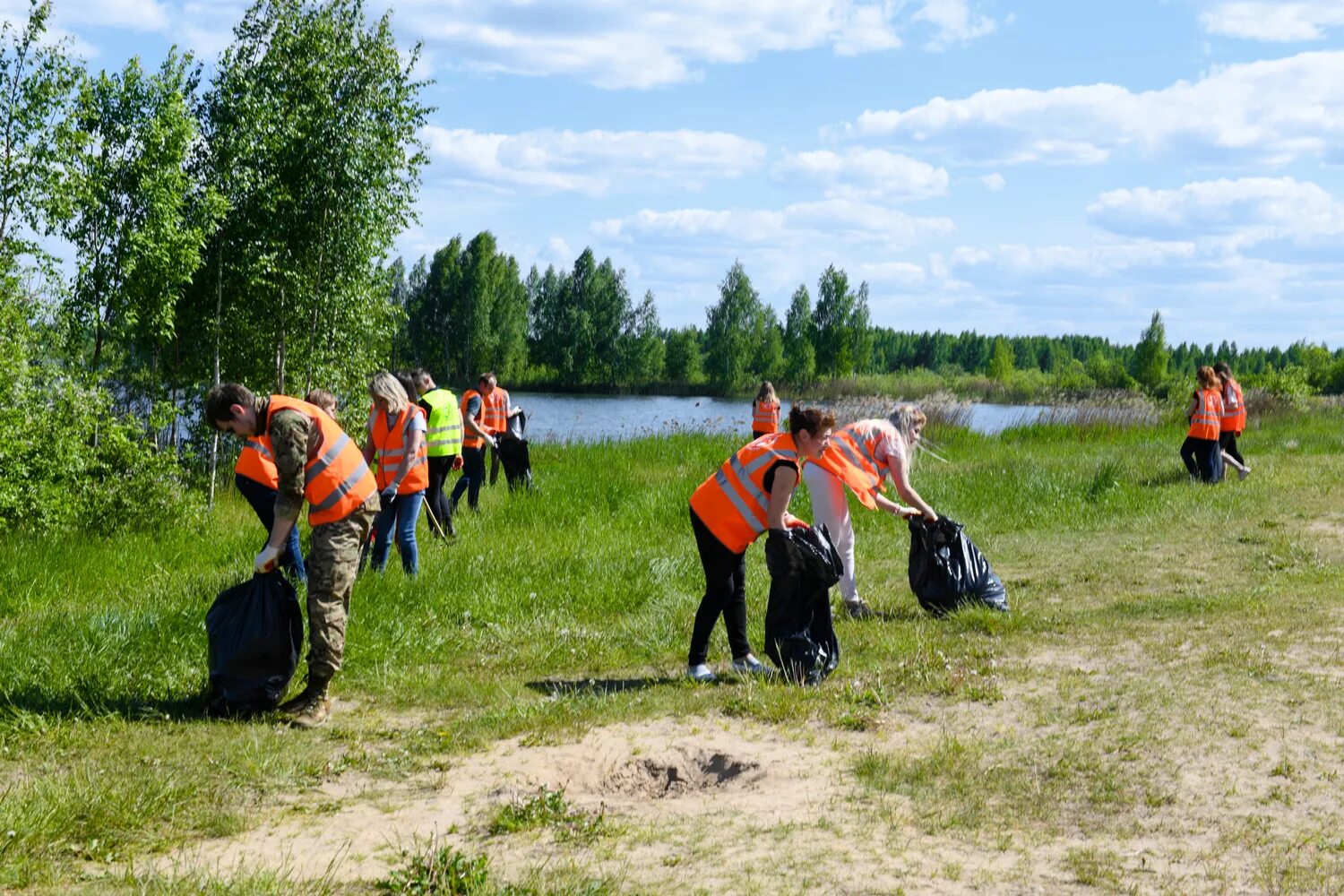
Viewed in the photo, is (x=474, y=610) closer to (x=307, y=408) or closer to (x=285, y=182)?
(x=307, y=408)


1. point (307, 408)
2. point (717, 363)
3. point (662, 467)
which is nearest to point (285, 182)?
point (662, 467)

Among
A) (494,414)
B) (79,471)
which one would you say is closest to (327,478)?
(79,471)

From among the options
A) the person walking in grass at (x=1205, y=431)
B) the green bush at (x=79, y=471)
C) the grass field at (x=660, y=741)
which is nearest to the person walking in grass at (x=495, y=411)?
the green bush at (x=79, y=471)

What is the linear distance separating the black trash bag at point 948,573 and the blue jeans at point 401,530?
358cm

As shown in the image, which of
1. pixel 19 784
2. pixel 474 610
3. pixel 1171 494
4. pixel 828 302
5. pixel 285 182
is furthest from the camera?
pixel 828 302

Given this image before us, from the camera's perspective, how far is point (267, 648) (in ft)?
20.5

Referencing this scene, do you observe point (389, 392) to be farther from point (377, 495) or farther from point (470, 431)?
point (470, 431)

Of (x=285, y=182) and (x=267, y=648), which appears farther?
(x=285, y=182)

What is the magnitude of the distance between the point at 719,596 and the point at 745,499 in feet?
1.97

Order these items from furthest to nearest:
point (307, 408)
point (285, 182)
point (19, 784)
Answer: point (285, 182) → point (307, 408) → point (19, 784)

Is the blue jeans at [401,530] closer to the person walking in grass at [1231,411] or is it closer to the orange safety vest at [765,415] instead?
the orange safety vest at [765,415]

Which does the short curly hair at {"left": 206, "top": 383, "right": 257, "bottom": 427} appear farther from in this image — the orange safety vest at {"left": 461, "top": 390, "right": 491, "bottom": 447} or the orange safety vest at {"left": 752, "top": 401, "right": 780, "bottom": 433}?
the orange safety vest at {"left": 752, "top": 401, "right": 780, "bottom": 433}

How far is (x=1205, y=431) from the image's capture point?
1580 centimetres

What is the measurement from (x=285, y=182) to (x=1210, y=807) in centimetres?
1641
